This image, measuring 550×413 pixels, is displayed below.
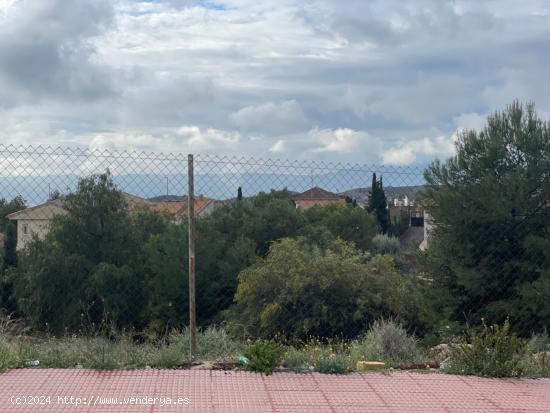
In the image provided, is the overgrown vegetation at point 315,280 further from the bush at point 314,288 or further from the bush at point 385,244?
the bush at point 385,244

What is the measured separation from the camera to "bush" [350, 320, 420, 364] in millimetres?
7199

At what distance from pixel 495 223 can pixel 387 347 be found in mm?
5980

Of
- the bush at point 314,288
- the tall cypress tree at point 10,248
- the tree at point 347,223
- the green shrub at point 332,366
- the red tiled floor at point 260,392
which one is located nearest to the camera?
the red tiled floor at point 260,392

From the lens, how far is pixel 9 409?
5.19 m

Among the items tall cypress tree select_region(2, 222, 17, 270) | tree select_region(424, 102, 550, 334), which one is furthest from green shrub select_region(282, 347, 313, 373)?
tall cypress tree select_region(2, 222, 17, 270)

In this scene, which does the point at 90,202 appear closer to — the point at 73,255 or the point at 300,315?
the point at 73,255

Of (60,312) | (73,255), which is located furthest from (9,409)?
(73,255)

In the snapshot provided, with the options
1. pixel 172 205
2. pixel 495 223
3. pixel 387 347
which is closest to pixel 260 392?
pixel 387 347

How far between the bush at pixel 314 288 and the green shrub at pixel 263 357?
12338mm

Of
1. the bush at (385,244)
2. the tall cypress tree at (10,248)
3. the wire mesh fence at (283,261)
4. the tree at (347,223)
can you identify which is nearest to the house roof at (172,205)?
the wire mesh fence at (283,261)

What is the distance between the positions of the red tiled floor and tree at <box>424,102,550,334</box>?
15.5ft

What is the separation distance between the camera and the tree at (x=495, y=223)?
11383 mm

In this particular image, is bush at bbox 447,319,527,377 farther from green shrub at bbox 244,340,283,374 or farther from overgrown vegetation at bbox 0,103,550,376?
green shrub at bbox 244,340,283,374

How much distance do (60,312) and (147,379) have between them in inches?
785
